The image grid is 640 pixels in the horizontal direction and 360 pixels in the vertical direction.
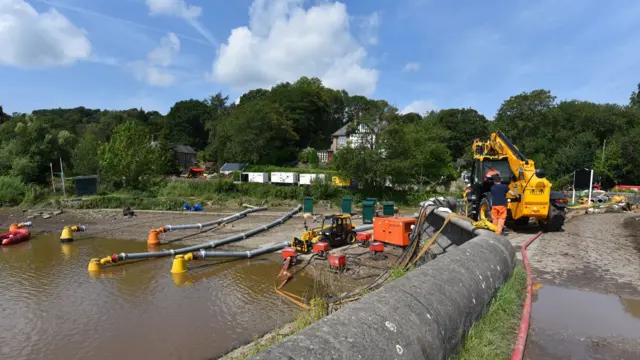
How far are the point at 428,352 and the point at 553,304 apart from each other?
164 inches

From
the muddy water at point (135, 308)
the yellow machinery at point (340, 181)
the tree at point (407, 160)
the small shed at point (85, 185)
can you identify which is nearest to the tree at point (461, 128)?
the tree at point (407, 160)

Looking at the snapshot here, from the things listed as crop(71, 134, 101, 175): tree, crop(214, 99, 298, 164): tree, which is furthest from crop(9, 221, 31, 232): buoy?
crop(214, 99, 298, 164): tree

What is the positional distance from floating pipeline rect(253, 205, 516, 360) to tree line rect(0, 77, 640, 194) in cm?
1194

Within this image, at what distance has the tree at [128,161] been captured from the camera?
119 ft

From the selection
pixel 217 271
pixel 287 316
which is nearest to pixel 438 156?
pixel 217 271

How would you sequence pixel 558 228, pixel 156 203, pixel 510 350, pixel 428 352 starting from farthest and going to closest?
pixel 156 203
pixel 558 228
pixel 510 350
pixel 428 352

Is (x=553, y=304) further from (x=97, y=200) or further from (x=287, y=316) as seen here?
(x=97, y=200)

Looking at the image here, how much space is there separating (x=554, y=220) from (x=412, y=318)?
1156 cm

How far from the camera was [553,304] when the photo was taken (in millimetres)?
6434

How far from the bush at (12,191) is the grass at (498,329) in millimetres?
37573

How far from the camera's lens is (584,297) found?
22.3ft

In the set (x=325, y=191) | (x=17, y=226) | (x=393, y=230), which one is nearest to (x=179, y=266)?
(x=393, y=230)

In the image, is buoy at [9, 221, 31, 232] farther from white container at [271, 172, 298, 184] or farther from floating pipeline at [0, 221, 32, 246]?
white container at [271, 172, 298, 184]

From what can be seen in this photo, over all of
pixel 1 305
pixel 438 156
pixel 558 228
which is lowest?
pixel 1 305
